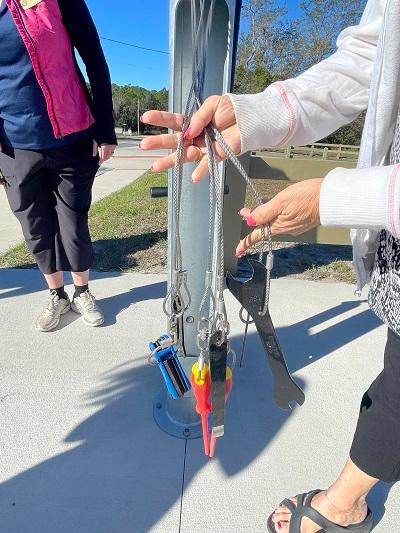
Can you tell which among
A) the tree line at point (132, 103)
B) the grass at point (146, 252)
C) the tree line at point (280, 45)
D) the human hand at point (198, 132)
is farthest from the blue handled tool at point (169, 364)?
the tree line at point (132, 103)

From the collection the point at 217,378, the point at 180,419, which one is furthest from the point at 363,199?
the point at 180,419

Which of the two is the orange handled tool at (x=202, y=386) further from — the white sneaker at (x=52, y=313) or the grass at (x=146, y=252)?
the grass at (x=146, y=252)

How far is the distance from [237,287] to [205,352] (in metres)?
0.19

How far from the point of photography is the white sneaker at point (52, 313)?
7.02ft

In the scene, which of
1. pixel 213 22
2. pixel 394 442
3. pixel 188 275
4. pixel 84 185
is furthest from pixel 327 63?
pixel 84 185

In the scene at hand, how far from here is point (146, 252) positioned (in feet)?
11.3

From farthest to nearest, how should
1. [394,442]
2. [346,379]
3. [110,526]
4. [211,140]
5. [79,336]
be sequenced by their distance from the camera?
[79,336] < [346,379] < [110,526] < [394,442] < [211,140]

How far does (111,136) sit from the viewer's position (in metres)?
1.95

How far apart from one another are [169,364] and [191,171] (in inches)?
22.1

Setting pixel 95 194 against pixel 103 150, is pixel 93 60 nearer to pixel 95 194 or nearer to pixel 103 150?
pixel 103 150

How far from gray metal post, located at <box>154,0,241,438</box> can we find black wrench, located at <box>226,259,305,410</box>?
261 millimetres

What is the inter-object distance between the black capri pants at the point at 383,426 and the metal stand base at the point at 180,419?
0.61m

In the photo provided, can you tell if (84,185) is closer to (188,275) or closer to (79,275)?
(79,275)

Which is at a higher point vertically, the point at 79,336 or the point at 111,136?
the point at 111,136
